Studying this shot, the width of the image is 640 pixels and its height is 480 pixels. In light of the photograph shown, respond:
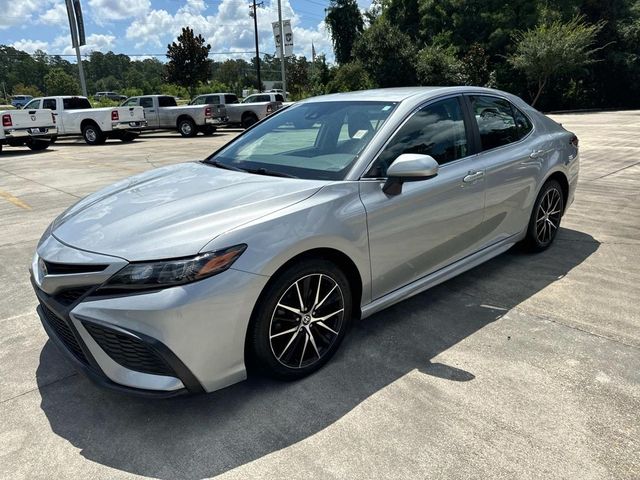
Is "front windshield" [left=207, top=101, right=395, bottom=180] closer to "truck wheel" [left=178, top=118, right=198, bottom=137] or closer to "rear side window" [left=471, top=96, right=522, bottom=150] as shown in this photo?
"rear side window" [left=471, top=96, right=522, bottom=150]

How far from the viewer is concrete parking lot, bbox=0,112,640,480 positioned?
2.29 meters

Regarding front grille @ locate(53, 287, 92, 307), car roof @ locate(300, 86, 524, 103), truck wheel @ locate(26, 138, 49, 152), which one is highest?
car roof @ locate(300, 86, 524, 103)

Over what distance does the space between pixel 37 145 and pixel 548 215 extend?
64.1 ft

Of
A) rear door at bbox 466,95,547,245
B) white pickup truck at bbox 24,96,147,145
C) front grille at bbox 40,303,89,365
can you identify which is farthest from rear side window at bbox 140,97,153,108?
front grille at bbox 40,303,89,365

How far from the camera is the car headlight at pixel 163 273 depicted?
2318 millimetres

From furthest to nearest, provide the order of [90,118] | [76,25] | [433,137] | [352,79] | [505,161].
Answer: [352,79], [76,25], [90,118], [505,161], [433,137]

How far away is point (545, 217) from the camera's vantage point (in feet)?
15.5

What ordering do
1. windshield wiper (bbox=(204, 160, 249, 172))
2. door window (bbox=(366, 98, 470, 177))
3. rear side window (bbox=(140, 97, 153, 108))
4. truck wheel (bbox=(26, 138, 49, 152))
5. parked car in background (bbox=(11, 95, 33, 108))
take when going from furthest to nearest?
parked car in background (bbox=(11, 95, 33, 108)) → rear side window (bbox=(140, 97, 153, 108)) → truck wheel (bbox=(26, 138, 49, 152)) → windshield wiper (bbox=(204, 160, 249, 172)) → door window (bbox=(366, 98, 470, 177))

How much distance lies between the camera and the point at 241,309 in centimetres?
246

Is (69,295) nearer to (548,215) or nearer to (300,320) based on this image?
(300,320)

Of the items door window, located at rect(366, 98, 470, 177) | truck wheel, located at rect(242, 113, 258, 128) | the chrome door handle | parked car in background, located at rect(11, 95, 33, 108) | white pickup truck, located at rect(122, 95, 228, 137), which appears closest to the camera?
door window, located at rect(366, 98, 470, 177)

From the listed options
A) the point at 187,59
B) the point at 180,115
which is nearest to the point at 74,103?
the point at 180,115

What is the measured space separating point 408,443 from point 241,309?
104 centimetres

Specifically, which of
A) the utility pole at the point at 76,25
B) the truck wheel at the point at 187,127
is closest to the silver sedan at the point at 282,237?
the truck wheel at the point at 187,127
